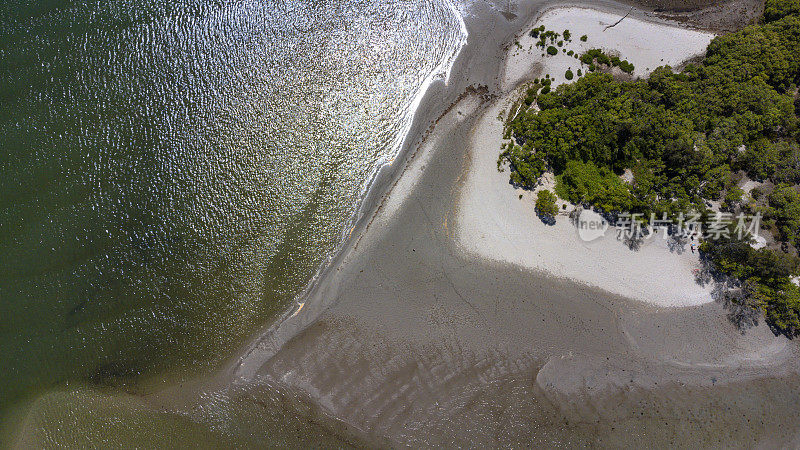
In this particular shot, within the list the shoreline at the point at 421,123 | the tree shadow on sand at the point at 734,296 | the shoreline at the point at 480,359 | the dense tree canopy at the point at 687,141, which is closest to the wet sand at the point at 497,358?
the shoreline at the point at 480,359

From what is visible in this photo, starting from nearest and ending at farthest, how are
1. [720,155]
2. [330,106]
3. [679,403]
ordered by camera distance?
1. [679,403]
2. [720,155]
3. [330,106]

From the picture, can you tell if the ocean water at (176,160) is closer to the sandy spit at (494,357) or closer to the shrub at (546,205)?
the sandy spit at (494,357)

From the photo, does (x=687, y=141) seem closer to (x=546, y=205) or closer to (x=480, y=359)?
(x=546, y=205)

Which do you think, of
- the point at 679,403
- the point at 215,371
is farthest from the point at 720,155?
the point at 215,371

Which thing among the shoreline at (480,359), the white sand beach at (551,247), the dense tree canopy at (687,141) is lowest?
the shoreline at (480,359)

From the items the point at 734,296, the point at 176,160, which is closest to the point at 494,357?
the point at 734,296

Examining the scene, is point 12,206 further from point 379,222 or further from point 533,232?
point 533,232

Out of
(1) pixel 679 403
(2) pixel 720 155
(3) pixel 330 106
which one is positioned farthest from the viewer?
(3) pixel 330 106
